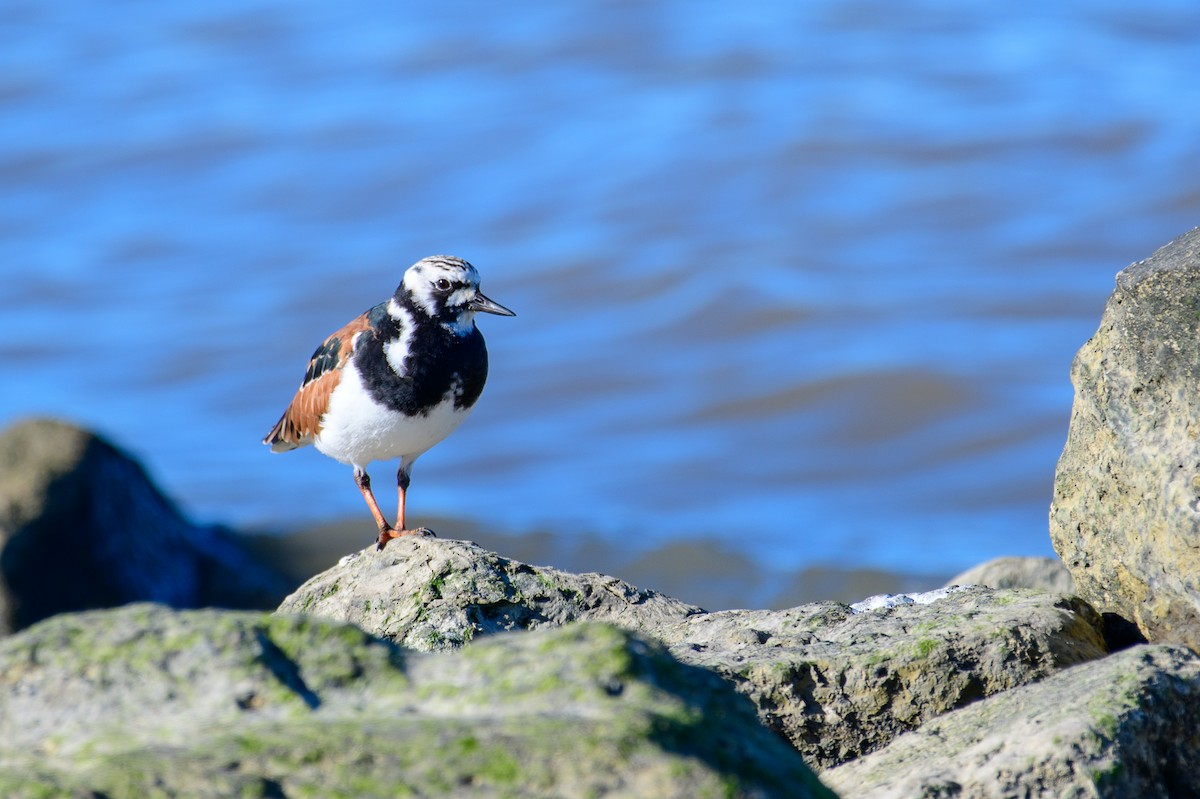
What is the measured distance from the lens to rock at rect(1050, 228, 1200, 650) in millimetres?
4160

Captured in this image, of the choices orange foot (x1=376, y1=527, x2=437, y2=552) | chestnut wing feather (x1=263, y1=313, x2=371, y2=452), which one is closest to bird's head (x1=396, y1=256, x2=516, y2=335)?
chestnut wing feather (x1=263, y1=313, x2=371, y2=452)

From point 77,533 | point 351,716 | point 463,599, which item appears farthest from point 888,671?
point 77,533

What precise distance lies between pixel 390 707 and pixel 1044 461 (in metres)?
11.3

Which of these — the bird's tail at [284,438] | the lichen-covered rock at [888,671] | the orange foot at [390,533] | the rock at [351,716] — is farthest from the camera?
the bird's tail at [284,438]

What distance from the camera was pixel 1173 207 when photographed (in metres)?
17.6

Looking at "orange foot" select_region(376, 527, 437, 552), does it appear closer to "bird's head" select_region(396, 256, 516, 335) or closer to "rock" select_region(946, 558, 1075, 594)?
"bird's head" select_region(396, 256, 516, 335)

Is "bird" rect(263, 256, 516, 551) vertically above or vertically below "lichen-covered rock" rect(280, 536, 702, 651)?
above

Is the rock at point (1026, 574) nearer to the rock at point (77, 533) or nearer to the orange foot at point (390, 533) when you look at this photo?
the orange foot at point (390, 533)

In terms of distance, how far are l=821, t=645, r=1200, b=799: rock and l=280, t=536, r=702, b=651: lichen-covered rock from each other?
1.23m

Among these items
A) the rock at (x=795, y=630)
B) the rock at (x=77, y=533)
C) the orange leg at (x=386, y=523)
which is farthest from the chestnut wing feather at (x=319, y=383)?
the rock at (x=77, y=533)

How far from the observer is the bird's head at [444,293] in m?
6.10

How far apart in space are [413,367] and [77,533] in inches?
182

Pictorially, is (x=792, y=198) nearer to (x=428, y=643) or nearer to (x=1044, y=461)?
(x=1044, y=461)

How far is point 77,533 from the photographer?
9.66m
